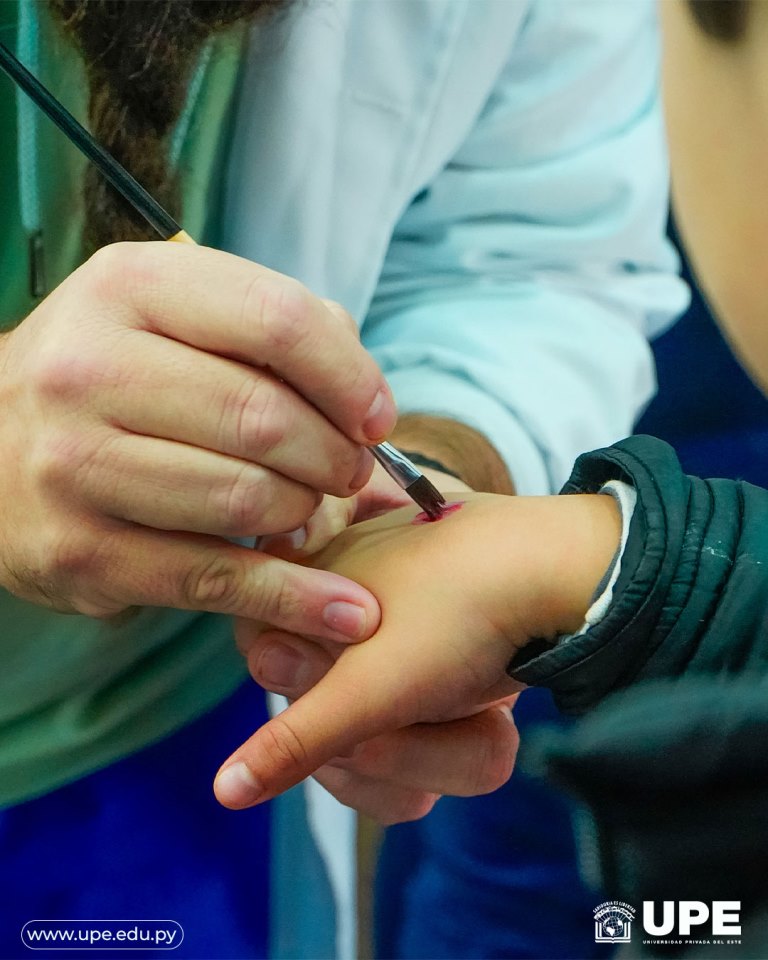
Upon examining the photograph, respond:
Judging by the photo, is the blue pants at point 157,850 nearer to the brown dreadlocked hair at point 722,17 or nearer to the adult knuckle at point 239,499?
the adult knuckle at point 239,499

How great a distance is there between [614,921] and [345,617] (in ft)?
0.65

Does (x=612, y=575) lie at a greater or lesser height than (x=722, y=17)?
lesser

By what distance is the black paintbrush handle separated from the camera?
15.4 inches

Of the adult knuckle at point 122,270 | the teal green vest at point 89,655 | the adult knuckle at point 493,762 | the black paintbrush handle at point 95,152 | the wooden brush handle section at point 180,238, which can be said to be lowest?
the adult knuckle at point 493,762

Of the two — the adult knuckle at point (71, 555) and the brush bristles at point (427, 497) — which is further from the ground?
the adult knuckle at point (71, 555)

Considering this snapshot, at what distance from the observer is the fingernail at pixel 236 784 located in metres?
0.35

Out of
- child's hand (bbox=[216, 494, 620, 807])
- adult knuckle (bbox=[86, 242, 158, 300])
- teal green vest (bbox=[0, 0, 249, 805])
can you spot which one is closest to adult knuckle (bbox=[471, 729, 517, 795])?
child's hand (bbox=[216, 494, 620, 807])

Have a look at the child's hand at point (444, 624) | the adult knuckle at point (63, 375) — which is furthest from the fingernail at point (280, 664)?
the adult knuckle at point (63, 375)

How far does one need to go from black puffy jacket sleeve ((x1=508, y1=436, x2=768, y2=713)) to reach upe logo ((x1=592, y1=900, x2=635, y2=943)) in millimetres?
124

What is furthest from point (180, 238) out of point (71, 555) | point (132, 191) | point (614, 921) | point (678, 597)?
point (614, 921)

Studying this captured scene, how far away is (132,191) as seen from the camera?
0.39 meters

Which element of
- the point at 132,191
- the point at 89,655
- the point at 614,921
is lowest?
the point at 614,921

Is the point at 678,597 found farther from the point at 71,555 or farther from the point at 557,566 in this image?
the point at 71,555

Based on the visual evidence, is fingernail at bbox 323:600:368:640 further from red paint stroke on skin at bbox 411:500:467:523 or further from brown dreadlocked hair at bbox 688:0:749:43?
brown dreadlocked hair at bbox 688:0:749:43
